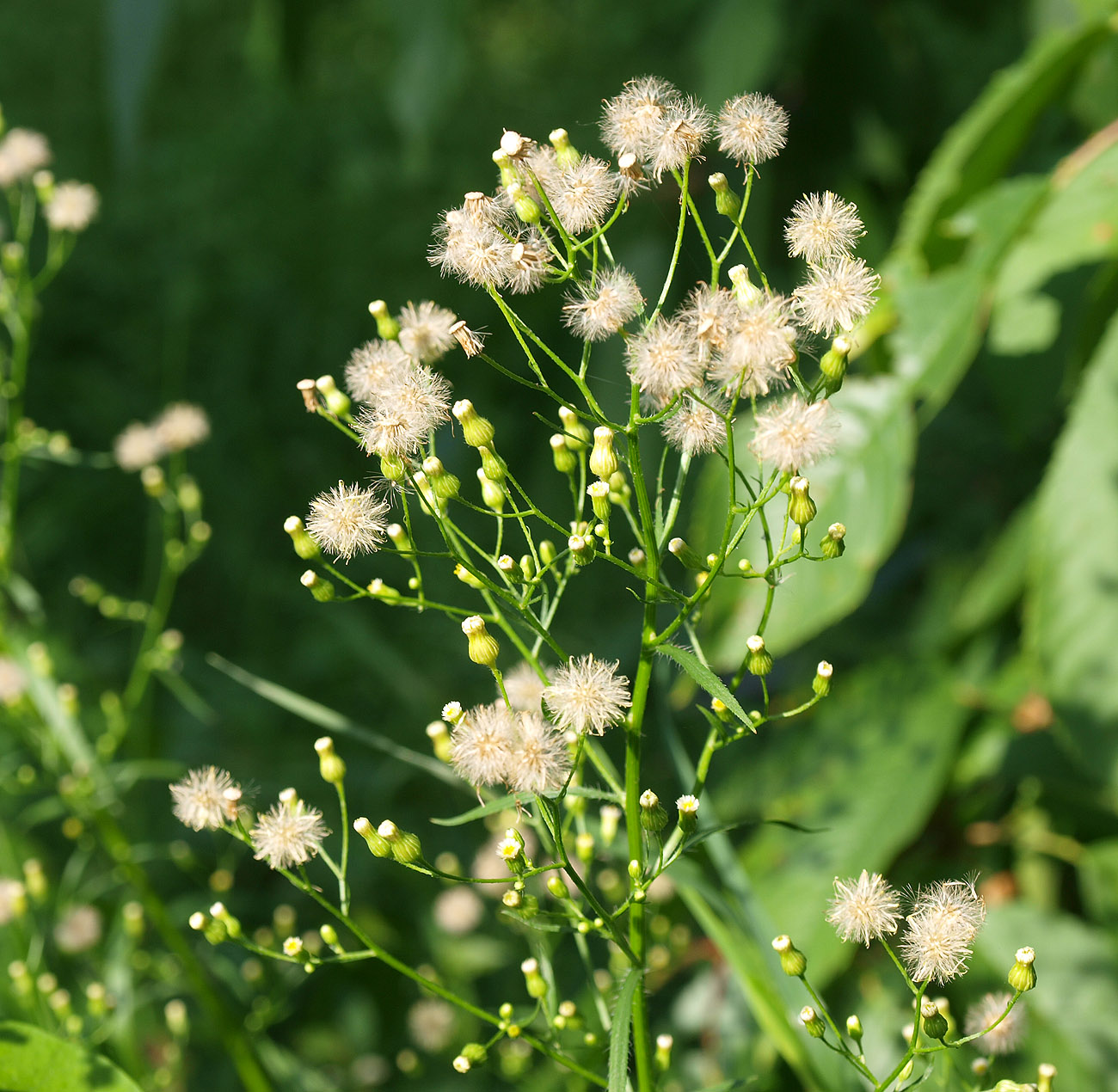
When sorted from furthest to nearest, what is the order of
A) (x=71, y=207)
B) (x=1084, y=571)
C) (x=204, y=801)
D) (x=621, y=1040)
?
(x=71, y=207) < (x=1084, y=571) < (x=204, y=801) < (x=621, y=1040)

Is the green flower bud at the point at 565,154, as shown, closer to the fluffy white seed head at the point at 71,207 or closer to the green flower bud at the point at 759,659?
the green flower bud at the point at 759,659

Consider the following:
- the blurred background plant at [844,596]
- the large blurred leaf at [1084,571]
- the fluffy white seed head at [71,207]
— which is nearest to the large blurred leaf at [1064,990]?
the blurred background plant at [844,596]

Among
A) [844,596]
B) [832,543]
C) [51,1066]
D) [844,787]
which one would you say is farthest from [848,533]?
[51,1066]

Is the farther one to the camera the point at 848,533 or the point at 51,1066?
the point at 848,533

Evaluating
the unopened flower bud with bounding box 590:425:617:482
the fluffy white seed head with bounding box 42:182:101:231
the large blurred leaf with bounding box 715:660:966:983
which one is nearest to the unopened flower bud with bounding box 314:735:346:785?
the unopened flower bud with bounding box 590:425:617:482

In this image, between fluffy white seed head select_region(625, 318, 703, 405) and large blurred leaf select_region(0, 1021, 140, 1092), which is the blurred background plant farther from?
large blurred leaf select_region(0, 1021, 140, 1092)

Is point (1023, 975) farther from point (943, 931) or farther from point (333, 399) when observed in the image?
point (333, 399)

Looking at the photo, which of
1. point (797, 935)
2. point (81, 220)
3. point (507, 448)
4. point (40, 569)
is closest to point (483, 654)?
point (797, 935)

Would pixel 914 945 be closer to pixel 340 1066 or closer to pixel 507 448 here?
pixel 340 1066
